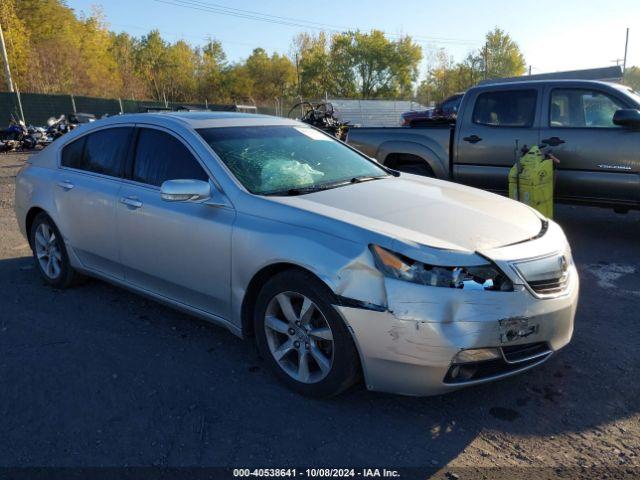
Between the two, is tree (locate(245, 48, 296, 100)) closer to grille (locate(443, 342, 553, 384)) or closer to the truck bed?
the truck bed

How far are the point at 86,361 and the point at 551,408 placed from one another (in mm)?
2891

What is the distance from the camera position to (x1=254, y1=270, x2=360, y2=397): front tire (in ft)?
9.16

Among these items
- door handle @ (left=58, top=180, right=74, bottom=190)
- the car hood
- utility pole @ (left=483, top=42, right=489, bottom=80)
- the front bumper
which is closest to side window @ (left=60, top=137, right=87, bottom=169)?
door handle @ (left=58, top=180, right=74, bottom=190)

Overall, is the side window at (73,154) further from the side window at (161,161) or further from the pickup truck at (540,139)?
the pickup truck at (540,139)

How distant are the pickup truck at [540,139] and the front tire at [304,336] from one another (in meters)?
4.69

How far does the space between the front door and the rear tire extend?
1042 mm

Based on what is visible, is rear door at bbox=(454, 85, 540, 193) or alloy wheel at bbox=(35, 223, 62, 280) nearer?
alloy wheel at bbox=(35, 223, 62, 280)

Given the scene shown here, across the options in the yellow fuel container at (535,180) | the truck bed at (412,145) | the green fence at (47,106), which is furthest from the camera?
the green fence at (47,106)

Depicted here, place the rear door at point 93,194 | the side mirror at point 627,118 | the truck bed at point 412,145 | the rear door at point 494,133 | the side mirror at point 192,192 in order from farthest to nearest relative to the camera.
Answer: the truck bed at point 412,145
the rear door at point 494,133
the side mirror at point 627,118
the rear door at point 93,194
the side mirror at point 192,192

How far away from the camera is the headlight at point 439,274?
2633 mm

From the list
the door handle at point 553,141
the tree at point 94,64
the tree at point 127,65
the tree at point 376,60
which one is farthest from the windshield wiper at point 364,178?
the tree at point 376,60

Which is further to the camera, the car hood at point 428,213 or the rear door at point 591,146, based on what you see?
the rear door at point 591,146

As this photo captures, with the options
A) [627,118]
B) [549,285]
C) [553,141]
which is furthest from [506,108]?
[549,285]

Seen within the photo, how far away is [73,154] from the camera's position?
15.4 ft
